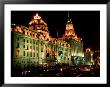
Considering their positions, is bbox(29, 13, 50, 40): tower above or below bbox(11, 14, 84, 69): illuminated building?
above

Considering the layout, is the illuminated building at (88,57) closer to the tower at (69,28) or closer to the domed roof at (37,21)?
the tower at (69,28)

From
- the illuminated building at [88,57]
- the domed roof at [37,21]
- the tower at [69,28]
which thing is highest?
the domed roof at [37,21]

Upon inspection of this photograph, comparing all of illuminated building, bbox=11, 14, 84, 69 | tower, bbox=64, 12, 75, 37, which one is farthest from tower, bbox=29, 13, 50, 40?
tower, bbox=64, 12, 75, 37

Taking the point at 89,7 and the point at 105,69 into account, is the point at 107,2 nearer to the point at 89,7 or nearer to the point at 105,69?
the point at 89,7

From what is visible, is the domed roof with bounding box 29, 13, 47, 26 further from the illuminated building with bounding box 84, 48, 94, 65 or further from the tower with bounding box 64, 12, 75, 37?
the illuminated building with bounding box 84, 48, 94, 65

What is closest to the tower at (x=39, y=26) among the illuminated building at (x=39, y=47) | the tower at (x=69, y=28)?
the illuminated building at (x=39, y=47)

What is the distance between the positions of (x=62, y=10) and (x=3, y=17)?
472 millimetres

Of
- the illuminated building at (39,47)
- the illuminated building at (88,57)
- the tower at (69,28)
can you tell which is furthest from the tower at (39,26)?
the illuminated building at (88,57)

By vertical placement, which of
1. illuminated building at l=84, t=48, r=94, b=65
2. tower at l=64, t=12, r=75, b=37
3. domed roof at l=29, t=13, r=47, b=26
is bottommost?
illuminated building at l=84, t=48, r=94, b=65

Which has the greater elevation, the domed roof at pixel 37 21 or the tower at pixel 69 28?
the domed roof at pixel 37 21

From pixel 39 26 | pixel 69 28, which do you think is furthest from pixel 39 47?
pixel 69 28

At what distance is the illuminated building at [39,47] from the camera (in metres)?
4.20

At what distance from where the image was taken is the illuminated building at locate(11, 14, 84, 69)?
420 centimetres

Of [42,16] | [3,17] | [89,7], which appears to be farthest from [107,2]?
[3,17]
